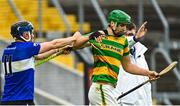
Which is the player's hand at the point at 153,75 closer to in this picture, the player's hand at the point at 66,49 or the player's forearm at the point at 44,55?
the player's hand at the point at 66,49

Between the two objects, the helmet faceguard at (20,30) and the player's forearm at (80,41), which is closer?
the helmet faceguard at (20,30)

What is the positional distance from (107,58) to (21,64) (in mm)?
1065

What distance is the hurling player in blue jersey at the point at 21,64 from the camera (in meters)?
9.27

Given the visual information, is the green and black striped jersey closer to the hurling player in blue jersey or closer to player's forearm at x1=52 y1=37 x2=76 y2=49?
player's forearm at x1=52 y1=37 x2=76 y2=49

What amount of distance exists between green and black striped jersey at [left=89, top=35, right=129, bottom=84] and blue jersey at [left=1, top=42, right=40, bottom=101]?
0.82 m

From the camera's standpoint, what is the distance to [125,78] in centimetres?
1126

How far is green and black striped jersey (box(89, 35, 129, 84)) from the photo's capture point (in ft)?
32.0

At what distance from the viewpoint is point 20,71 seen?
9305 mm

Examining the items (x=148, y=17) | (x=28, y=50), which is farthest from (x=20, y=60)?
(x=148, y=17)

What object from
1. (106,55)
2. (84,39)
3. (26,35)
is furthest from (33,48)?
(106,55)

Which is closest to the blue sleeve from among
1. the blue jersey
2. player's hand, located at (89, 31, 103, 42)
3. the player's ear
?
the blue jersey

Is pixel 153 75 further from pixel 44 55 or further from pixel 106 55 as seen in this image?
pixel 44 55

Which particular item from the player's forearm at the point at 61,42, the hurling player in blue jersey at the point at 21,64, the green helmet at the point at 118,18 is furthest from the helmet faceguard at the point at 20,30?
the green helmet at the point at 118,18

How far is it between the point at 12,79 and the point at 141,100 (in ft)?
8.24
